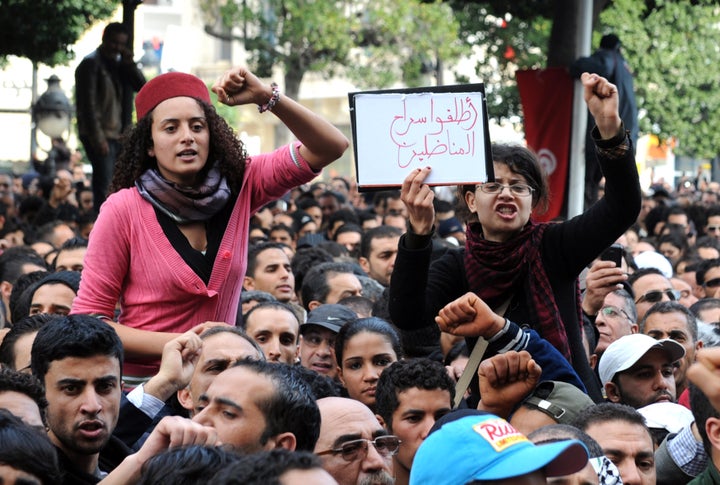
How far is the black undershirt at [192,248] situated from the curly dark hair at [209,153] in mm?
193

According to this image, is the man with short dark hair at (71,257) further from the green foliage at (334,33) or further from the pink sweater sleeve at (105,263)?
the green foliage at (334,33)

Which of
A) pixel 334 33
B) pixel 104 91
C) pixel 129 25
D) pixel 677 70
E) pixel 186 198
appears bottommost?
pixel 186 198

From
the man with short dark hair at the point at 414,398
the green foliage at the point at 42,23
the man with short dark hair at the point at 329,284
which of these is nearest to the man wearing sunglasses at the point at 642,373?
the man with short dark hair at the point at 414,398

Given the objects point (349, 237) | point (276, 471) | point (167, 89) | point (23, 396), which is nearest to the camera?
point (276, 471)

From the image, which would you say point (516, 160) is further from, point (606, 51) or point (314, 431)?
point (606, 51)

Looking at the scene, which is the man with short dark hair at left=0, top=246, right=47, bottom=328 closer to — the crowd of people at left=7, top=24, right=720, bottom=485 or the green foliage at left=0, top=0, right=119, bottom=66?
the crowd of people at left=7, top=24, right=720, bottom=485

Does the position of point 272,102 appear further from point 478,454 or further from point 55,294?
point 55,294

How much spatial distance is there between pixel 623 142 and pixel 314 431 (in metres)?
1.43

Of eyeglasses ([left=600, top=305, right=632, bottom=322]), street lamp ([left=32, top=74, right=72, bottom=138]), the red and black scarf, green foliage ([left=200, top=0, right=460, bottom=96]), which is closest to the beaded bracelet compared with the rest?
the red and black scarf

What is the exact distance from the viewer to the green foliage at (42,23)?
14.0m

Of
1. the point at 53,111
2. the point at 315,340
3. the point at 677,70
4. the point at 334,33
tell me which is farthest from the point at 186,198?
the point at 677,70

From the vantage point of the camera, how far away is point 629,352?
6125 mm

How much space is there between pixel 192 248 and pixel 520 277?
4.03ft

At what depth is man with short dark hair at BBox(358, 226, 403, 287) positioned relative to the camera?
1029 centimetres
